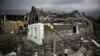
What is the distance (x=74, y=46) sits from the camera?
39.5ft

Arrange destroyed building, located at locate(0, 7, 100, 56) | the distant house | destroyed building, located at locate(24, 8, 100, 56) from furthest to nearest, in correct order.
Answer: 1. the distant house
2. destroyed building, located at locate(24, 8, 100, 56)
3. destroyed building, located at locate(0, 7, 100, 56)

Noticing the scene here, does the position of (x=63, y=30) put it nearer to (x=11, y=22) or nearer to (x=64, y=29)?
(x=64, y=29)

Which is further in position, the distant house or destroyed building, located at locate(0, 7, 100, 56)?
the distant house

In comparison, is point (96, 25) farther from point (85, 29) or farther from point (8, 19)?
point (8, 19)

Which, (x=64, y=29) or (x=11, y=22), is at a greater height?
(x=64, y=29)

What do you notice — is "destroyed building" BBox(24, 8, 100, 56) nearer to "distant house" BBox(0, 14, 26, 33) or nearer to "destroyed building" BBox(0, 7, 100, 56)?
"destroyed building" BBox(0, 7, 100, 56)

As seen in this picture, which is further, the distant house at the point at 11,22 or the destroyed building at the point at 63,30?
the distant house at the point at 11,22

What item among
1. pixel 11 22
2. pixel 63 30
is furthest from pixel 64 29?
pixel 11 22

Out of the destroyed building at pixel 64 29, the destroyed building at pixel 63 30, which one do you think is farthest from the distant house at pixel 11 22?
the destroyed building at pixel 64 29

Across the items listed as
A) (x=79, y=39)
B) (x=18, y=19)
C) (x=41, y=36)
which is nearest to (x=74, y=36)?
(x=79, y=39)

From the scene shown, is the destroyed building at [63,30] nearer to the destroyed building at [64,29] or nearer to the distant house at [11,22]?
the destroyed building at [64,29]

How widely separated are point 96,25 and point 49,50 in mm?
6004

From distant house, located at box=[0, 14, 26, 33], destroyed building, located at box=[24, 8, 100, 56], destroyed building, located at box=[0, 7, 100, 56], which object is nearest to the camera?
destroyed building, located at box=[0, 7, 100, 56]

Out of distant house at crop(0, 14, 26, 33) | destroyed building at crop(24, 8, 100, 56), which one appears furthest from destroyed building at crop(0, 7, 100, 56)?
distant house at crop(0, 14, 26, 33)
